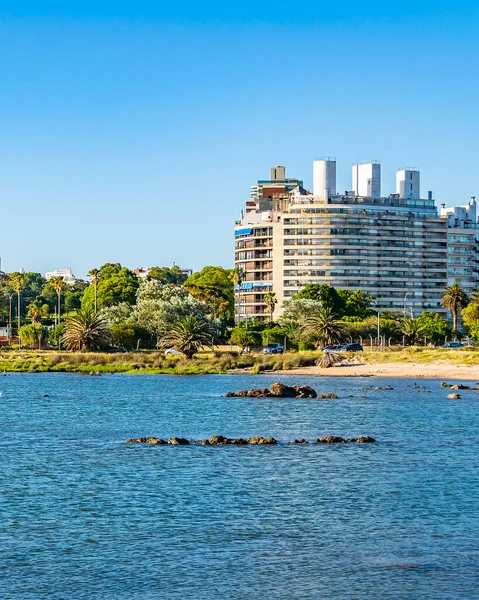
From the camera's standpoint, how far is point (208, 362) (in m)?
137

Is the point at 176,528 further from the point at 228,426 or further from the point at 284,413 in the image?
the point at 284,413

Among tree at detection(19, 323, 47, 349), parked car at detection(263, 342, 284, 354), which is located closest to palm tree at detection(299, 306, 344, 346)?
parked car at detection(263, 342, 284, 354)

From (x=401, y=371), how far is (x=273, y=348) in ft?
112

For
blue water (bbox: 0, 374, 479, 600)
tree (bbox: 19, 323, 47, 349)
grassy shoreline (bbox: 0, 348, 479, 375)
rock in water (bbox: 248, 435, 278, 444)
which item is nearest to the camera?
blue water (bbox: 0, 374, 479, 600)

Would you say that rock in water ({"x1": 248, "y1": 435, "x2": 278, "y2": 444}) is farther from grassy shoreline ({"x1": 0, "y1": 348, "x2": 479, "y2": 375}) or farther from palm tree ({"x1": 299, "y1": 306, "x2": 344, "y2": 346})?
palm tree ({"x1": 299, "y1": 306, "x2": 344, "y2": 346})

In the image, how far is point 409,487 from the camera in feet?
145

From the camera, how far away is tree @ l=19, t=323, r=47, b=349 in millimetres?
173875

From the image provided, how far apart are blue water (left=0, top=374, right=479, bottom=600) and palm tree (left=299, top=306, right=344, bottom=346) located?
7880 cm

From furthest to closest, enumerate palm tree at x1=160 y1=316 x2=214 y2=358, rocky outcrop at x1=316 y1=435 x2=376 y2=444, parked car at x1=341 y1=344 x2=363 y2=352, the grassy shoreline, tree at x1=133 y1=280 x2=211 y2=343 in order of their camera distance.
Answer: tree at x1=133 y1=280 x2=211 y2=343 < parked car at x1=341 y1=344 x2=363 y2=352 < palm tree at x1=160 y1=316 x2=214 y2=358 < the grassy shoreline < rocky outcrop at x1=316 y1=435 x2=376 y2=444

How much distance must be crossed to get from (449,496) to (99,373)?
96.6 metres

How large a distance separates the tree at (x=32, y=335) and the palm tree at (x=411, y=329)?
61.7 meters

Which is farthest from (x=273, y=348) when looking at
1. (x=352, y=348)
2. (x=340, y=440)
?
(x=340, y=440)

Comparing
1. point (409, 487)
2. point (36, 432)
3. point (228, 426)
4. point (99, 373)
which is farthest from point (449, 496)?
point (99, 373)

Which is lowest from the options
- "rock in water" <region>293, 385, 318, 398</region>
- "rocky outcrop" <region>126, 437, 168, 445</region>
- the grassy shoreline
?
"rocky outcrop" <region>126, 437, 168, 445</region>
